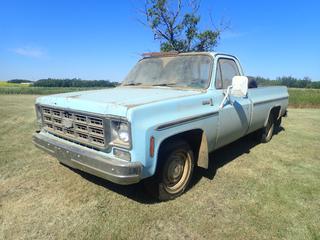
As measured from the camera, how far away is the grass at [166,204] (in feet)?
10.0

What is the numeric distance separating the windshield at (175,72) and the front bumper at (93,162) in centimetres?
182

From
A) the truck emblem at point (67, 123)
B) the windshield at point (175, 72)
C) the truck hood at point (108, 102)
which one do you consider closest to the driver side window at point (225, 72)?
the windshield at point (175, 72)

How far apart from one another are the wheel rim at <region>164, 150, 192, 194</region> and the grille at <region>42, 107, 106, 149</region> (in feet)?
3.30

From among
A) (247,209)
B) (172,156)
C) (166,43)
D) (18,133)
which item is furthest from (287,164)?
(166,43)

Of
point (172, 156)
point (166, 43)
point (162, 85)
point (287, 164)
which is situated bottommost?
point (287, 164)

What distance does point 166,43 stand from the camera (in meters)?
14.5

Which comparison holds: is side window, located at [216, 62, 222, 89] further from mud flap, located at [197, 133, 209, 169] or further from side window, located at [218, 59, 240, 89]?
mud flap, located at [197, 133, 209, 169]

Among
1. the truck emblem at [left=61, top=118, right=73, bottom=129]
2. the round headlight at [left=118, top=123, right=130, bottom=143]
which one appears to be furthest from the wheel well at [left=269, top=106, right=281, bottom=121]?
the truck emblem at [left=61, top=118, right=73, bottom=129]

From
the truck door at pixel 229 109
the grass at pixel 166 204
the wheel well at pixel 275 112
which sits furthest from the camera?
the wheel well at pixel 275 112

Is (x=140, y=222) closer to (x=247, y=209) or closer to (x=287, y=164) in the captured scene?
(x=247, y=209)

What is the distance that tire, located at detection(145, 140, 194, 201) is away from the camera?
346 cm

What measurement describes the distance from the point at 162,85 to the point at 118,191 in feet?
6.00

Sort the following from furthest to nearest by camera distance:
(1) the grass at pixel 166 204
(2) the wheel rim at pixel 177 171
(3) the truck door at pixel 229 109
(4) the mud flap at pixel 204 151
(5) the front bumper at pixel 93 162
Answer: (3) the truck door at pixel 229 109 → (4) the mud flap at pixel 204 151 → (2) the wheel rim at pixel 177 171 → (1) the grass at pixel 166 204 → (5) the front bumper at pixel 93 162

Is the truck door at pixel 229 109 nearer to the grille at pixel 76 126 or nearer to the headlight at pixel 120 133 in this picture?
the headlight at pixel 120 133
